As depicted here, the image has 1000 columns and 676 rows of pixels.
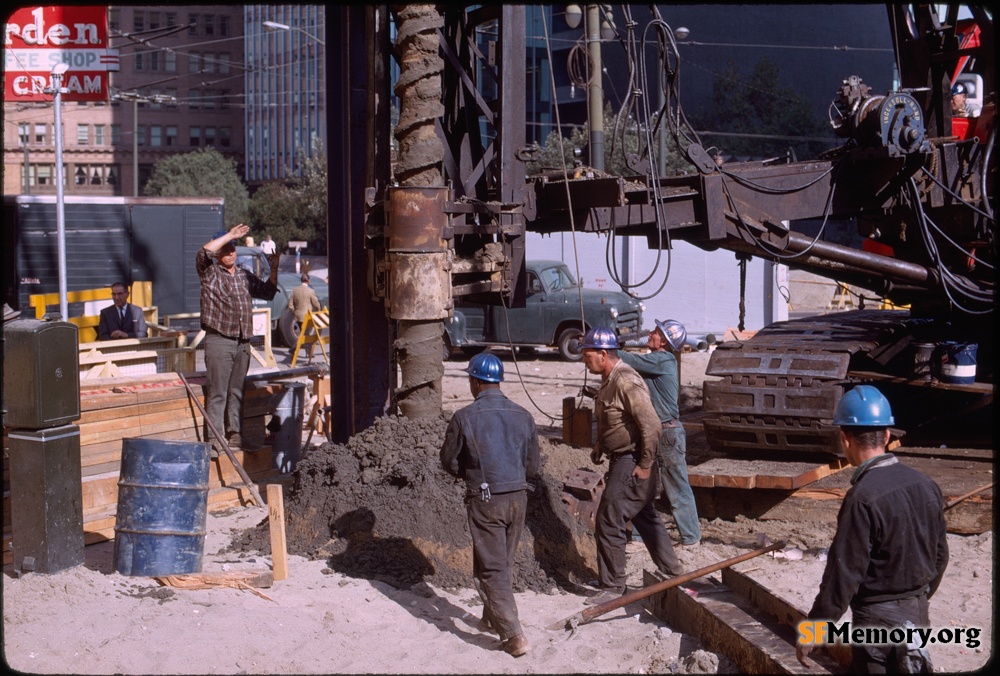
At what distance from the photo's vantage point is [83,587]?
690 centimetres

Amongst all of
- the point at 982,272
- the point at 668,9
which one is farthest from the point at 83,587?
the point at 668,9

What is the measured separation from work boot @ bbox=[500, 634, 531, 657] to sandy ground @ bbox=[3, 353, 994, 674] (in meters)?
0.09

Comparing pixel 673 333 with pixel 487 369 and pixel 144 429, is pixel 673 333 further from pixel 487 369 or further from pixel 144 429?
pixel 144 429

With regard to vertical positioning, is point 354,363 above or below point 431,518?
above

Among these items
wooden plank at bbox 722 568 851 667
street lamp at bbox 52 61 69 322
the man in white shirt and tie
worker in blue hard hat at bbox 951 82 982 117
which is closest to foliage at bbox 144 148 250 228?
street lamp at bbox 52 61 69 322

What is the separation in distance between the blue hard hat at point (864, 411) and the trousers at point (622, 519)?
287 centimetres

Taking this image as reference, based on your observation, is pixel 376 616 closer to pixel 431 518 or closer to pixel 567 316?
pixel 431 518

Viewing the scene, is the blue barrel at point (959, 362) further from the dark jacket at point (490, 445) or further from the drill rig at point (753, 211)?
the dark jacket at point (490, 445)

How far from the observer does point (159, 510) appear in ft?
23.7

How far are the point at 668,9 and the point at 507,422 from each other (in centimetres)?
4291

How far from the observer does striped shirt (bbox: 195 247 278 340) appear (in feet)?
32.4

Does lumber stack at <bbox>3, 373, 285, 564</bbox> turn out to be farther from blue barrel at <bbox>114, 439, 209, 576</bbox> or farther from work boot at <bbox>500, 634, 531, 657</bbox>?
work boot at <bbox>500, 634, 531, 657</bbox>

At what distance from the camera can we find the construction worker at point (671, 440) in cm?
830

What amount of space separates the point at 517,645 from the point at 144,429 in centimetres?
466
